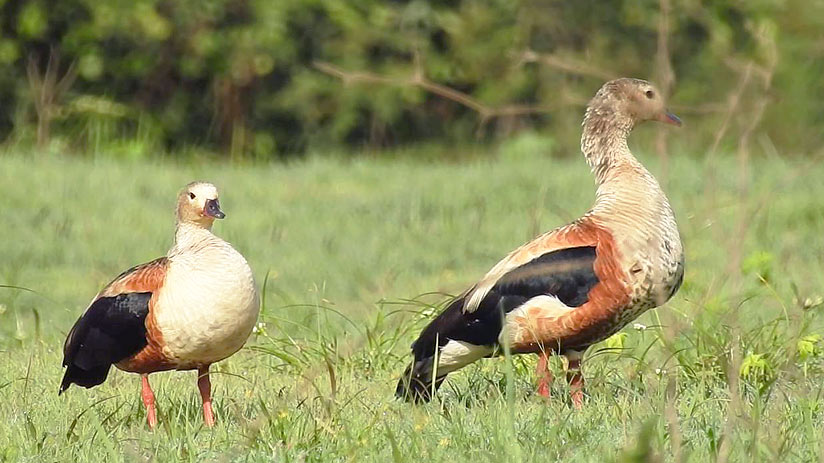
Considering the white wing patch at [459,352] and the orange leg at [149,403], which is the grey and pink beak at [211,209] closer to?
the orange leg at [149,403]

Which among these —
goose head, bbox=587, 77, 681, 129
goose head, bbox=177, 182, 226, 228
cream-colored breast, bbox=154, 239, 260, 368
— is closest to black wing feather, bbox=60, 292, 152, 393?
cream-colored breast, bbox=154, 239, 260, 368

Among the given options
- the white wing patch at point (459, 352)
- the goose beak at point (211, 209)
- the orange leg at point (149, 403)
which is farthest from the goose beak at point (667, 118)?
the orange leg at point (149, 403)

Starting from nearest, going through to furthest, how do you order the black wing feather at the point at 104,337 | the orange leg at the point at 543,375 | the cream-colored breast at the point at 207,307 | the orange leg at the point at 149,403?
the cream-colored breast at the point at 207,307 → the orange leg at the point at 149,403 → the black wing feather at the point at 104,337 → the orange leg at the point at 543,375

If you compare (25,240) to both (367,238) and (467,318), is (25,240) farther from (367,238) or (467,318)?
(467,318)

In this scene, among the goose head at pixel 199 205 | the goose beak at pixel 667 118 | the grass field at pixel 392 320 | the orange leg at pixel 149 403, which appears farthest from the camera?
the goose beak at pixel 667 118

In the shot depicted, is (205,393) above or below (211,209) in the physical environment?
below

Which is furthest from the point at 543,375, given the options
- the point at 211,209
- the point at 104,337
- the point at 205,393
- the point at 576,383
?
the point at 104,337

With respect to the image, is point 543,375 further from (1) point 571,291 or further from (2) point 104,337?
(2) point 104,337

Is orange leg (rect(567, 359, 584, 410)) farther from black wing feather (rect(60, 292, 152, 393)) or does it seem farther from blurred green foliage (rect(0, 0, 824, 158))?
blurred green foliage (rect(0, 0, 824, 158))

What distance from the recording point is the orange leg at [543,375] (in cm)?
582

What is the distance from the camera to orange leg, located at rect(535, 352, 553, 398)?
19.1ft

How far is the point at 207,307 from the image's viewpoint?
17.5 ft

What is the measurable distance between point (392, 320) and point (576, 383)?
2.17 meters

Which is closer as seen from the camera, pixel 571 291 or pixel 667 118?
pixel 571 291
